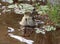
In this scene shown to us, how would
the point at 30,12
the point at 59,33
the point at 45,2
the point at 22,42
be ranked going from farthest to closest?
the point at 45,2 → the point at 30,12 → the point at 59,33 → the point at 22,42

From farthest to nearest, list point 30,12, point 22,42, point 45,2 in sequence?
point 45,2, point 30,12, point 22,42

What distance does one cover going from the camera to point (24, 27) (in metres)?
3.25

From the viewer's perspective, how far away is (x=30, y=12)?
135 inches

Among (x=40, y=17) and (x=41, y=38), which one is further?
(x=40, y=17)

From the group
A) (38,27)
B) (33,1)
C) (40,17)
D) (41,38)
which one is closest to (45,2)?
(33,1)

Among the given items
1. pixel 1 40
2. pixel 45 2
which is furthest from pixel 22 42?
pixel 45 2

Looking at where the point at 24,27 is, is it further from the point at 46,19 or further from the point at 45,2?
the point at 45,2

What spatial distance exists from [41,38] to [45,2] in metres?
1.12

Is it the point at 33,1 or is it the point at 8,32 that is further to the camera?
the point at 33,1

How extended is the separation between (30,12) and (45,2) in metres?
0.64

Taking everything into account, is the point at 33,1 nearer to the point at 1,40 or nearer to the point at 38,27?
the point at 38,27

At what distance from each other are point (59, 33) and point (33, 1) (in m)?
1.13

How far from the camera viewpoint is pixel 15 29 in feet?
10.5

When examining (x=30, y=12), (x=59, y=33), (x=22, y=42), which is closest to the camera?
(x=22, y=42)
